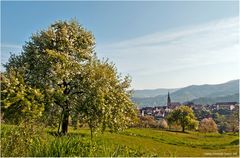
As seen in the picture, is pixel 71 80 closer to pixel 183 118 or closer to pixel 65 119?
pixel 65 119

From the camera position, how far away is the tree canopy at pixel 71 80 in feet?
95.7

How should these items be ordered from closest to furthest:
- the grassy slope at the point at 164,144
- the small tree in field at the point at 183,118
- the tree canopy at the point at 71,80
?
1. the tree canopy at the point at 71,80
2. the grassy slope at the point at 164,144
3. the small tree in field at the point at 183,118

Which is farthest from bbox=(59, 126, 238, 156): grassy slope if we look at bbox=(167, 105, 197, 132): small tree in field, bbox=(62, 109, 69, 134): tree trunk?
bbox=(167, 105, 197, 132): small tree in field

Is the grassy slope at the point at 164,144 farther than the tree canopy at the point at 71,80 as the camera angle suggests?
Yes

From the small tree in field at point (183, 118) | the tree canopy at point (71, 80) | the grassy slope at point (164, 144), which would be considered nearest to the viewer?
the tree canopy at point (71, 80)

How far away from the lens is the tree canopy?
29172 millimetres

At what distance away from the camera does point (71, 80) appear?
30531 millimetres

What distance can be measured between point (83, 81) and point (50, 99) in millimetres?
3164

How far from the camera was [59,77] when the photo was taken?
2934 centimetres

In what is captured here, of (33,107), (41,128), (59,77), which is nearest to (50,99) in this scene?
(59,77)

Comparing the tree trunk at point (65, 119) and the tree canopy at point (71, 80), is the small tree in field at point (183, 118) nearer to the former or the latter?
the tree canopy at point (71, 80)

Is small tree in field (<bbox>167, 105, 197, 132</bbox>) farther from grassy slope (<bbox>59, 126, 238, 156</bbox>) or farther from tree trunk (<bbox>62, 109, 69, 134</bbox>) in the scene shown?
tree trunk (<bbox>62, 109, 69, 134</bbox>)

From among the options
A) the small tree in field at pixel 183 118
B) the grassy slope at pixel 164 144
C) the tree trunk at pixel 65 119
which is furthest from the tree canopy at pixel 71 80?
the small tree in field at pixel 183 118

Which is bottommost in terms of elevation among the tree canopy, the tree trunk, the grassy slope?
the grassy slope
